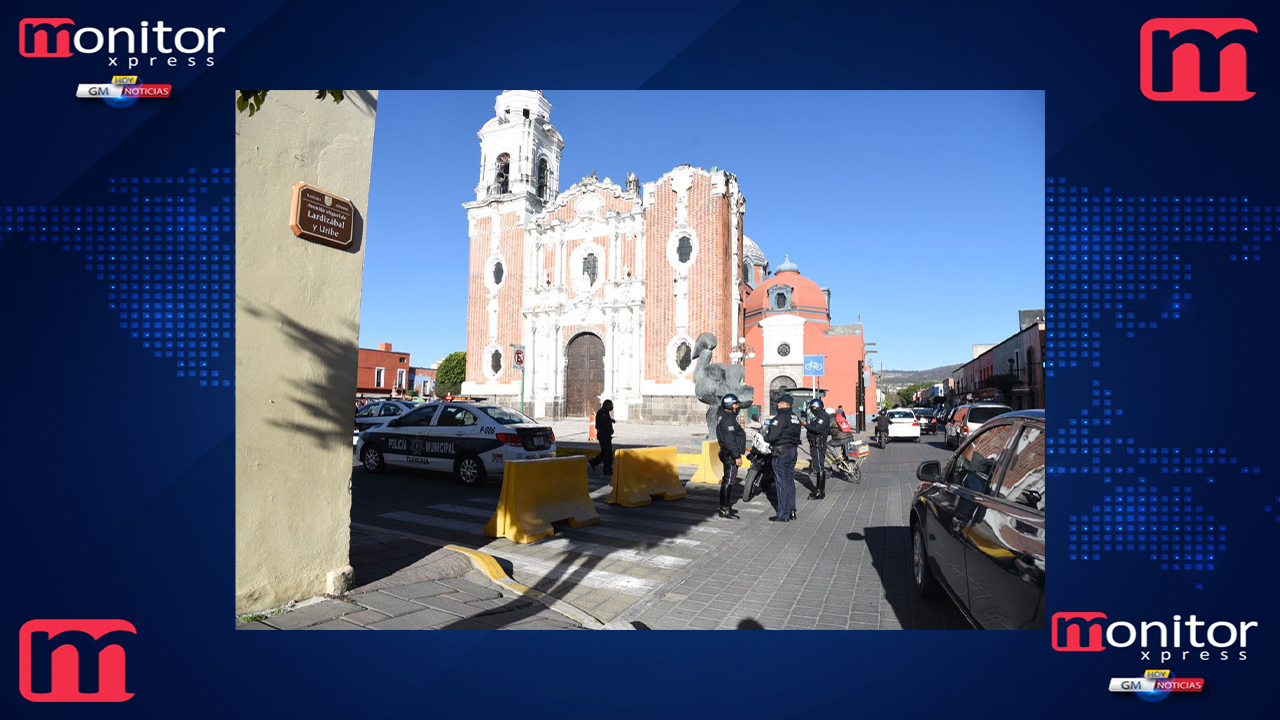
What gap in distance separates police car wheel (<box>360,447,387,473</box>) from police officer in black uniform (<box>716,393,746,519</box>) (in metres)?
7.15

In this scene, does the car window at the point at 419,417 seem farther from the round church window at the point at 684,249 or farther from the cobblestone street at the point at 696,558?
the round church window at the point at 684,249

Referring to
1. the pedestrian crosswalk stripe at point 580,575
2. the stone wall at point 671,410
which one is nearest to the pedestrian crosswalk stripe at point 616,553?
the pedestrian crosswalk stripe at point 580,575

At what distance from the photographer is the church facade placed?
3469 cm

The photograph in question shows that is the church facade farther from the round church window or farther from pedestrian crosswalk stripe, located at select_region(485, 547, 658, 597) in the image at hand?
pedestrian crosswalk stripe, located at select_region(485, 547, 658, 597)

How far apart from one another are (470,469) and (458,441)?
581 mm

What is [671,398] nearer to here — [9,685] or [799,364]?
[799,364]

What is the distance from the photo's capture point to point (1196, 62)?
10.8 feet

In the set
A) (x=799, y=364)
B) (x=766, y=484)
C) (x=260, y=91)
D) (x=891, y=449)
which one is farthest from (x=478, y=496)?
(x=799, y=364)

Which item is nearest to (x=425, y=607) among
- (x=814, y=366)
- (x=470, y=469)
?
(x=470, y=469)

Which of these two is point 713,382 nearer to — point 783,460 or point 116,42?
point 783,460

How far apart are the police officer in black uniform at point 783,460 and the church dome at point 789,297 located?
39.1 m

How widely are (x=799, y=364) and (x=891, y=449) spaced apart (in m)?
22.4

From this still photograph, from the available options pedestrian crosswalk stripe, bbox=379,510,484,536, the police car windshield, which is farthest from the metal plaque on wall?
the police car windshield

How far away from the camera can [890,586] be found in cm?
535
